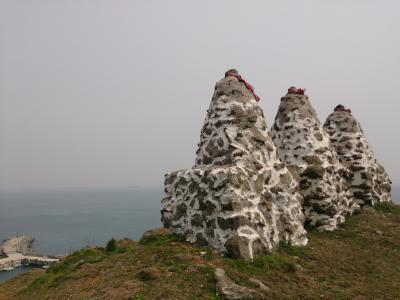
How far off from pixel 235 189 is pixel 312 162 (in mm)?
6605

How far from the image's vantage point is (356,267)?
1155 cm

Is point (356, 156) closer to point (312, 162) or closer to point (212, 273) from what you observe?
point (312, 162)

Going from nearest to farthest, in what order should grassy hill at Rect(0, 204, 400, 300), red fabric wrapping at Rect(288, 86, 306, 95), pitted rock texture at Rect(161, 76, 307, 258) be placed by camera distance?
grassy hill at Rect(0, 204, 400, 300) < pitted rock texture at Rect(161, 76, 307, 258) < red fabric wrapping at Rect(288, 86, 306, 95)

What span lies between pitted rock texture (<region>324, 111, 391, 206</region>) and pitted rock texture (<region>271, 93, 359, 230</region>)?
7.62 ft

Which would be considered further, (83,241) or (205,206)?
(83,241)

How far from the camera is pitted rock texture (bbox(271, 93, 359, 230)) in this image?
16062 millimetres

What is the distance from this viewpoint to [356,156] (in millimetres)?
20734

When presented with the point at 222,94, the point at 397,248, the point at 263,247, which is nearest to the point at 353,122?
the point at 397,248

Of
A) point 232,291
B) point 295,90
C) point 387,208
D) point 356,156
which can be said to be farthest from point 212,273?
point 387,208

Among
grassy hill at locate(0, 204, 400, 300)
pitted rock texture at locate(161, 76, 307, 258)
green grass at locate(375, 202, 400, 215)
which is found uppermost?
pitted rock texture at locate(161, 76, 307, 258)

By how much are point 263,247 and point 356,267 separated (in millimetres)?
3070

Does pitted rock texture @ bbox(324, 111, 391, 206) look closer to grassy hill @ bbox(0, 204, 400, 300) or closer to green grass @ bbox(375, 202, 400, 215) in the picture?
green grass @ bbox(375, 202, 400, 215)

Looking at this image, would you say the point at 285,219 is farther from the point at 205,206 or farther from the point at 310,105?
the point at 310,105

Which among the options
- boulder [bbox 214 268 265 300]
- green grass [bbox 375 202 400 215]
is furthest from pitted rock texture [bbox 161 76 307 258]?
green grass [bbox 375 202 400 215]
